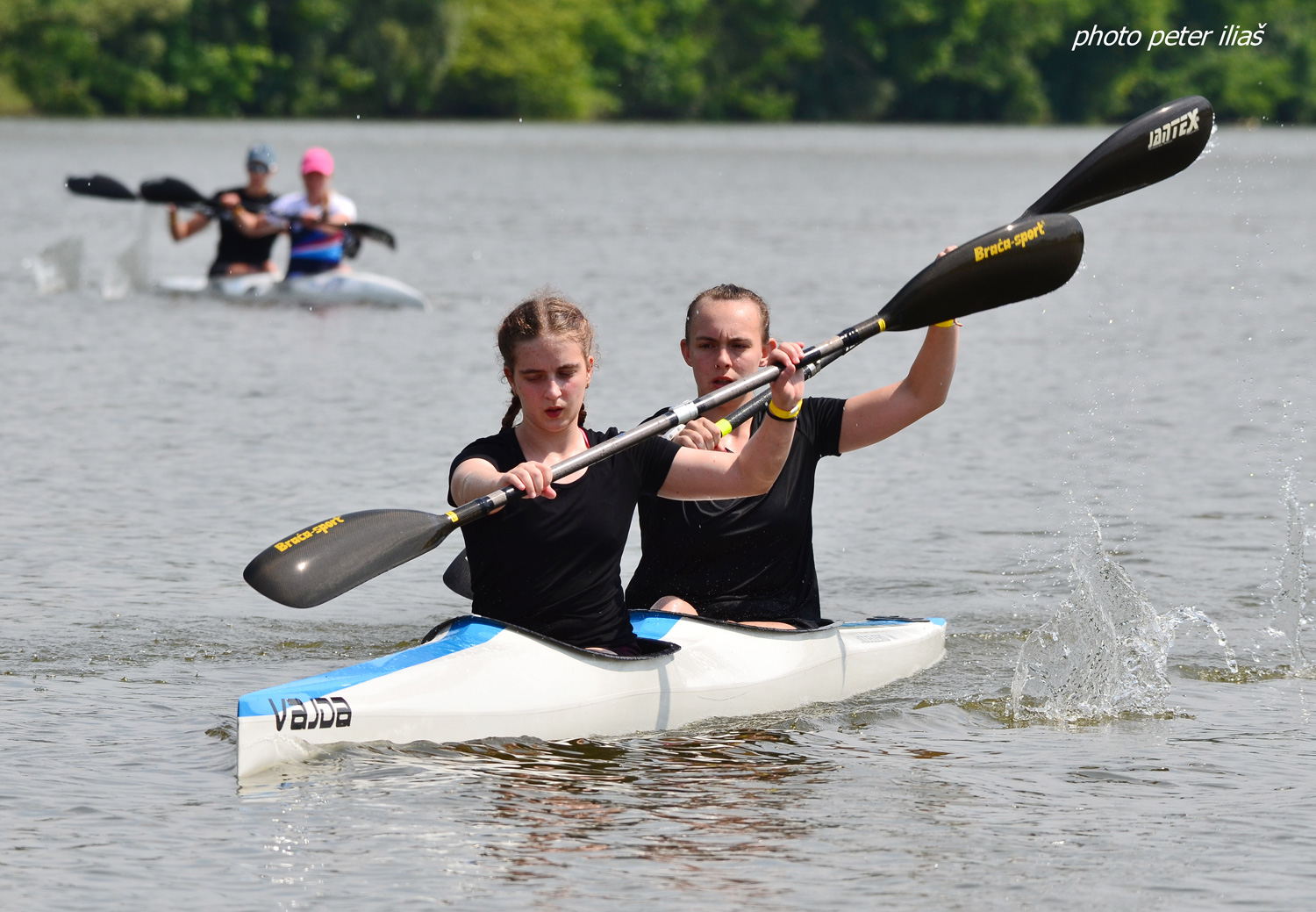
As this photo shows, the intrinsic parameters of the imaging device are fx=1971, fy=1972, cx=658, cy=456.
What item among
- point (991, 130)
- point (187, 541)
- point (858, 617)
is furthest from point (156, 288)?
point (991, 130)

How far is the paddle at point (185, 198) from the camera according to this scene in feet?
55.6

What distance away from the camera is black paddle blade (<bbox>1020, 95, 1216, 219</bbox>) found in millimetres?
6945

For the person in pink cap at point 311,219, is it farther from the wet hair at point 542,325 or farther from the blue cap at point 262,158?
the wet hair at point 542,325

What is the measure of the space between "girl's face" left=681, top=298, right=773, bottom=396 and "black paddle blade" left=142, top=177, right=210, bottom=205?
11.8 metres

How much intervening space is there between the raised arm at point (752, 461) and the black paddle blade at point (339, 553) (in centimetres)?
66

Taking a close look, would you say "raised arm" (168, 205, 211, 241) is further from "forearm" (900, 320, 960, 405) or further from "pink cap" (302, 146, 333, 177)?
"forearm" (900, 320, 960, 405)

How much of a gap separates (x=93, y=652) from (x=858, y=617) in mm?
2966

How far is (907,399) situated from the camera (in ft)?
19.9

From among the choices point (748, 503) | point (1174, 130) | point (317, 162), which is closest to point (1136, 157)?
point (1174, 130)

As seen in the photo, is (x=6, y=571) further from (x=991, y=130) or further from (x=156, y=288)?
(x=991, y=130)

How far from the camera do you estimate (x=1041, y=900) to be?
14.9 feet

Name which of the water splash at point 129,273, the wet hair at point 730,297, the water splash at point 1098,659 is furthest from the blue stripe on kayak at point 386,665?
the water splash at point 129,273

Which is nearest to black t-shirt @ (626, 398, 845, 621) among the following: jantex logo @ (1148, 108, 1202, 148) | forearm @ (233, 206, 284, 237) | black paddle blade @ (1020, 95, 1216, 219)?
black paddle blade @ (1020, 95, 1216, 219)

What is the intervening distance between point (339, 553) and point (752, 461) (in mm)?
1201
